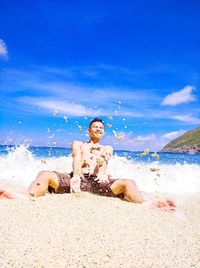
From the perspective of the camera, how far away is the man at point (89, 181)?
549 centimetres

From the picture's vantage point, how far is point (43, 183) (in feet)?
18.3

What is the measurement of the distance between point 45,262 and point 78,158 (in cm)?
280

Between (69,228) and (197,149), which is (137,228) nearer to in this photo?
(69,228)

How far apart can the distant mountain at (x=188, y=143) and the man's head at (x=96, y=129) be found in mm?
77849

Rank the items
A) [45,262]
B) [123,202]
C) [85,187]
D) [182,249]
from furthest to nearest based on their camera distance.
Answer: [85,187] < [123,202] < [182,249] < [45,262]

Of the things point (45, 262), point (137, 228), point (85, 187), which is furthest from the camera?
point (85, 187)

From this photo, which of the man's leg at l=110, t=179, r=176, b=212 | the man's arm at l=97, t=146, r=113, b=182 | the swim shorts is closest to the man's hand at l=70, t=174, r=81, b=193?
the swim shorts

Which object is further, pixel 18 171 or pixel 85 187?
pixel 18 171

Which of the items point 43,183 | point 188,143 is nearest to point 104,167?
point 43,183

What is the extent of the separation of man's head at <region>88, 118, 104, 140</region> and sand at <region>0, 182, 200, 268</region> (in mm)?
1404

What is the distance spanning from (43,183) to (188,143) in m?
93.4

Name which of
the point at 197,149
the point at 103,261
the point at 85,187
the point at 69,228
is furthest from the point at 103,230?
the point at 197,149

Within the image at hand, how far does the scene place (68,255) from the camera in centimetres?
335

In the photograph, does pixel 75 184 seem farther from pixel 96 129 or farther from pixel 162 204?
pixel 162 204
